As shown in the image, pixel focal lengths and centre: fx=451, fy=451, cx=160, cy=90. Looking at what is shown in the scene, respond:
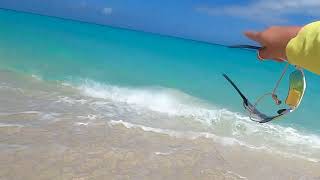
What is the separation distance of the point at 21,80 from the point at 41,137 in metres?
4.73

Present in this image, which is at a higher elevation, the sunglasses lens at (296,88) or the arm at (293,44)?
the arm at (293,44)

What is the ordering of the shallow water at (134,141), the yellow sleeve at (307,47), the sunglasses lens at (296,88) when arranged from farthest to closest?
the shallow water at (134,141), the sunglasses lens at (296,88), the yellow sleeve at (307,47)

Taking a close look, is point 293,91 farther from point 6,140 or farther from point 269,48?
point 6,140

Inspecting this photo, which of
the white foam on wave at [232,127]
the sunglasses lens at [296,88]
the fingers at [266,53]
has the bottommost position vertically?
the white foam on wave at [232,127]

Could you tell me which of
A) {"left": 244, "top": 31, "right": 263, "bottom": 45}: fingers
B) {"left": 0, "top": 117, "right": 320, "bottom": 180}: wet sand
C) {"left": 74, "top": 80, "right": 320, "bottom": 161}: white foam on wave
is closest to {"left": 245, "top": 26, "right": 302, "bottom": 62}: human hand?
{"left": 244, "top": 31, "right": 263, "bottom": 45}: fingers

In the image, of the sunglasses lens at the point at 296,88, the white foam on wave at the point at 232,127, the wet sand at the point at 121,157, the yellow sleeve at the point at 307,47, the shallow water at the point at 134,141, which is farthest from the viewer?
the white foam on wave at the point at 232,127

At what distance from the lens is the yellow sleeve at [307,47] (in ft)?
3.99

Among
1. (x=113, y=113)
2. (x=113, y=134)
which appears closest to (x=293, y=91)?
(x=113, y=134)

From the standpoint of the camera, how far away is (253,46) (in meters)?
1.33

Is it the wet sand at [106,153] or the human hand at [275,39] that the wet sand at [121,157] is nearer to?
the wet sand at [106,153]

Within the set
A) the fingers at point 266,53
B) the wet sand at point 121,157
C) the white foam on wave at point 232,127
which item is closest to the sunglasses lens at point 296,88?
the fingers at point 266,53

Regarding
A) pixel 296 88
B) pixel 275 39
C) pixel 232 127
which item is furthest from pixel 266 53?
pixel 232 127

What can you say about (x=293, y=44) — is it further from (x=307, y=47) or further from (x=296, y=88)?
(x=296, y=88)

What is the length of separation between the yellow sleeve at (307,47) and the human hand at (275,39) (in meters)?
0.02
